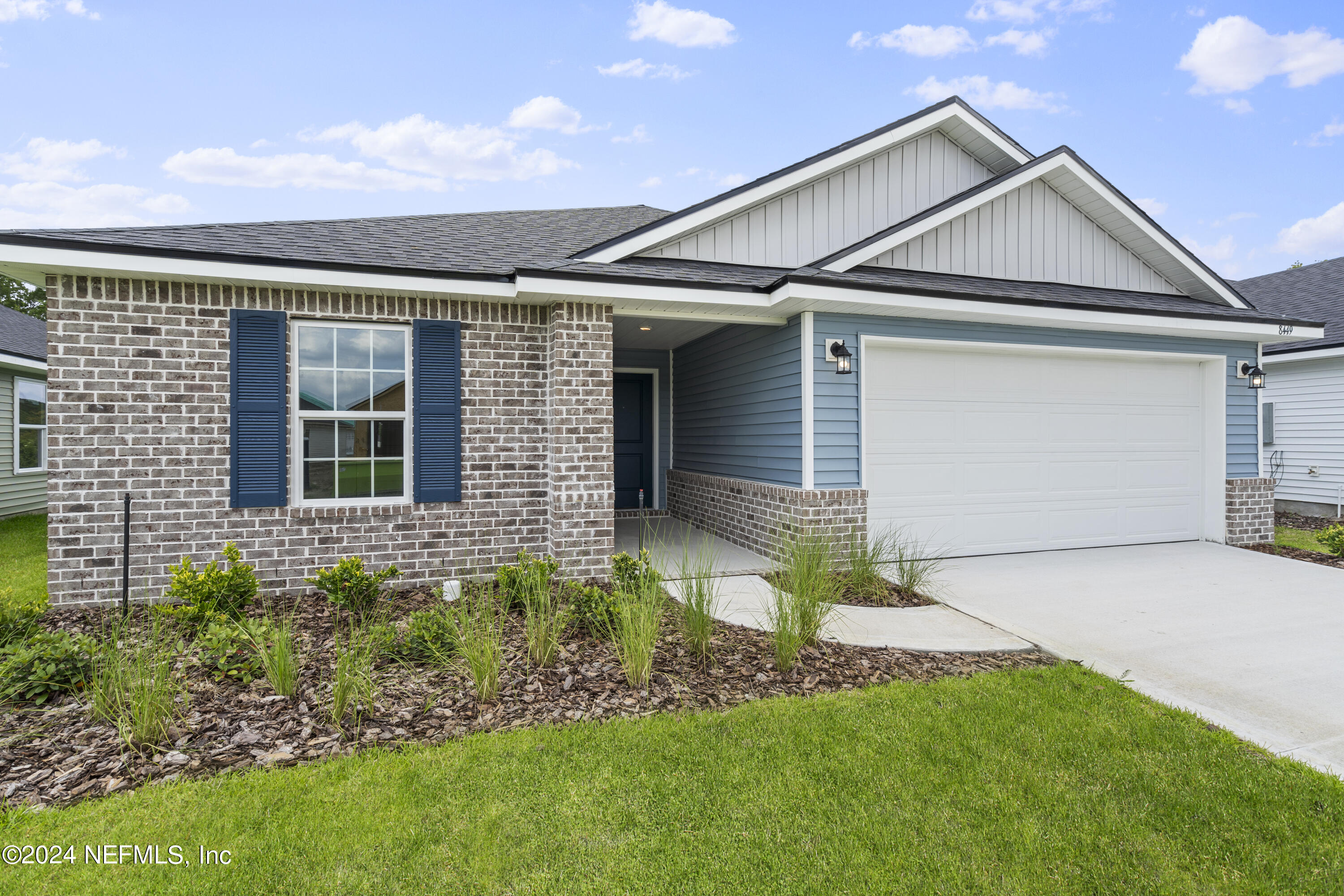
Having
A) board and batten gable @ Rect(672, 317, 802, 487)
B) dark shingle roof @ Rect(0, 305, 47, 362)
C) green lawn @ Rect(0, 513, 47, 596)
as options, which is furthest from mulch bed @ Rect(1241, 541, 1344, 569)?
dark shingle roof @ Rect(0, 305, 47, 362)

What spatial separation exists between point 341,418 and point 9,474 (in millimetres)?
10223

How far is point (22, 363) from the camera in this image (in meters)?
11.0

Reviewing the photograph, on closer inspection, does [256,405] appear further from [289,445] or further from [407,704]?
[407,704]

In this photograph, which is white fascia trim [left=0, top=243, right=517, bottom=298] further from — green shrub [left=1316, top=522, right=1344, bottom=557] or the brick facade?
green shrub [left=1316, top=522, right=1344, bottom=557]

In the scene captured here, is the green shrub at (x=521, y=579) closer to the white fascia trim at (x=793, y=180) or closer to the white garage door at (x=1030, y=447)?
the white fascia trim at (x=793, y=180)

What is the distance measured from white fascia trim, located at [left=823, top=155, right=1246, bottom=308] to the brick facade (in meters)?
2.96

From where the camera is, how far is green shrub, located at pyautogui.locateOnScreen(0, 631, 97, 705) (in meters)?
3.38

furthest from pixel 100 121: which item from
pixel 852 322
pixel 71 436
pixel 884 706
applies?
pixel 884 706

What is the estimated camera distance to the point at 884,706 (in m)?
3.48

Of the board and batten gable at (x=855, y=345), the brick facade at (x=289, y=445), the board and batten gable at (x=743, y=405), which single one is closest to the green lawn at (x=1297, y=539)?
the board and batten gable at (x=855, y=345)

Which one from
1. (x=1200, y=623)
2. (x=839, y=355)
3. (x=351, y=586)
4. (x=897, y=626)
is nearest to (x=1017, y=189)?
(x=839, y=355)

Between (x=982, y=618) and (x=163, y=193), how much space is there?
131 ft

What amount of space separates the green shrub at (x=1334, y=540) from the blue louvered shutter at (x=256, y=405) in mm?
11122

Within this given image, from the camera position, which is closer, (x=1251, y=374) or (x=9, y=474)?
(x=1251, y=374)
